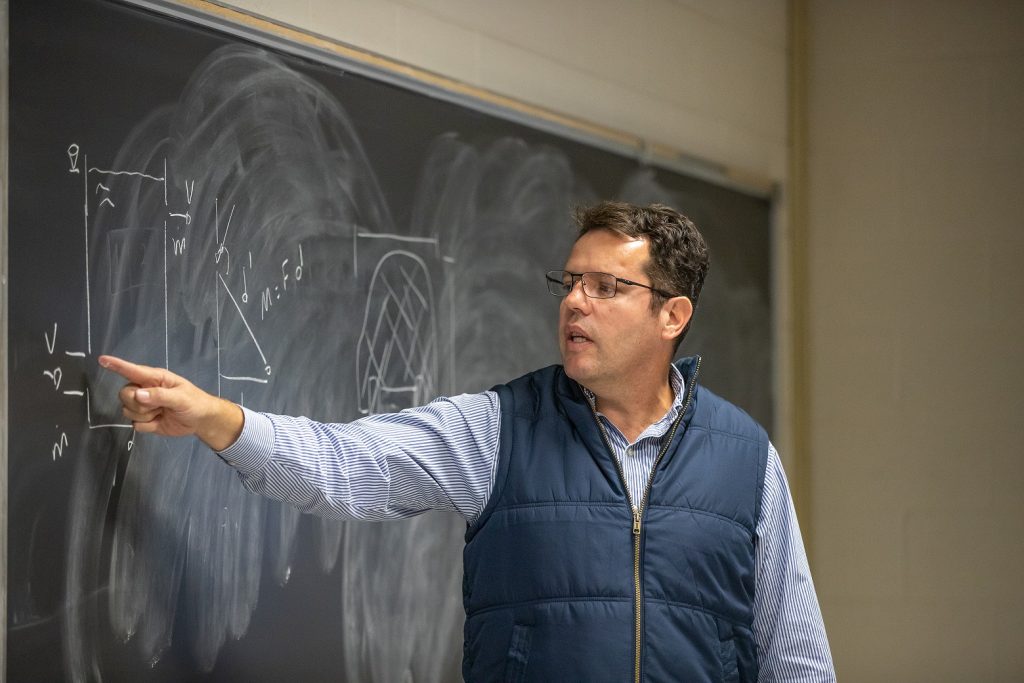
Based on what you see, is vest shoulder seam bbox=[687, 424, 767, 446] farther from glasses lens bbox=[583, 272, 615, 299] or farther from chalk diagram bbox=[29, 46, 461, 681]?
chalk diagram bbox=[29, 46, 461, 681]

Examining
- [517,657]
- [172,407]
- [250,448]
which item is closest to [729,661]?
[517,657]

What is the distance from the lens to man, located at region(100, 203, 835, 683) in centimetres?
170

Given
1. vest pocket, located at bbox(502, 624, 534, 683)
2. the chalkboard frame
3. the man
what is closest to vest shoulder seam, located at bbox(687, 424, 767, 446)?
the man

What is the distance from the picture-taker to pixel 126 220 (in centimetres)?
171

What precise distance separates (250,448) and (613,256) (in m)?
Answer: 0.69

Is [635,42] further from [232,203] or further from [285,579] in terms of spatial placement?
[285,579]

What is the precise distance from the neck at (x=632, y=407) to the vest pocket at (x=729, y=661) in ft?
1.16

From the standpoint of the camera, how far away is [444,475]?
5.77ft

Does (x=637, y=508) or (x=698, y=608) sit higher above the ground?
(x=637, y=508)

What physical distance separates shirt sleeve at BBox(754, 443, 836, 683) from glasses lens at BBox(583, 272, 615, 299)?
16.4 inches

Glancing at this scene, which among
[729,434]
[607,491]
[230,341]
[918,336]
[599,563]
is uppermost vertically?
[918,336]

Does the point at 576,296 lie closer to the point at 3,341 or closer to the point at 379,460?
the point at 379,460

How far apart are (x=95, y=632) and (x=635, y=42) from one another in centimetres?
200

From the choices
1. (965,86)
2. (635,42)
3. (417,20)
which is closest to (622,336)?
(417,20)
